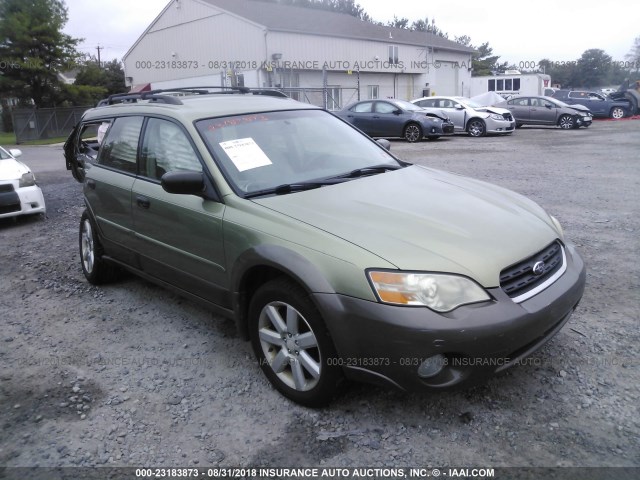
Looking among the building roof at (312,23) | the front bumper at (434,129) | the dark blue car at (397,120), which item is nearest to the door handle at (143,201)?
the dark blue car at (397,120)

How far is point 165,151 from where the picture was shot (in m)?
3.89

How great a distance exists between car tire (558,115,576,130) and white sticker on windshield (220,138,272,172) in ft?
67.7

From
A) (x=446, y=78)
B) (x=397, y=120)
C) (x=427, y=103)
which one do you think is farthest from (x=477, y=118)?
(x=446, y=78)

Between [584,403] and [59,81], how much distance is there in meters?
37.6

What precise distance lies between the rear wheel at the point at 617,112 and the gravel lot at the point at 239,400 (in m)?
24.3

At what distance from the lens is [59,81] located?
1344 inches

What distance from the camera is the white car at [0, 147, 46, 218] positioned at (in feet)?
25.4

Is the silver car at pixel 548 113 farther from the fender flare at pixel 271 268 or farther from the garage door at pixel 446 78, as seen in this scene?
the fender flare at pixel 271 268

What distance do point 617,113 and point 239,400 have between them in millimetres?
28083

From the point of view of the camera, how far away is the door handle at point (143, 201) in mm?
3926

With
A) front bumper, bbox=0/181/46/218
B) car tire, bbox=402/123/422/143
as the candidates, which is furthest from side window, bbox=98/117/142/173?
car tire, bbox=402/123/422/143

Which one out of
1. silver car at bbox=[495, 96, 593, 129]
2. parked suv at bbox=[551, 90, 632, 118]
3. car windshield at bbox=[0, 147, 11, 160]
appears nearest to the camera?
car windshield at bbox=[0, 147, 11, 160]

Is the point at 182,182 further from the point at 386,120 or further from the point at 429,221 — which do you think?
the point at 386,120

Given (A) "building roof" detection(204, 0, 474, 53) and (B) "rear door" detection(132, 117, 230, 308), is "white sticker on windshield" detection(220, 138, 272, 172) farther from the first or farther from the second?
(A) "building roof" detection(204, 0, 474, 53)
